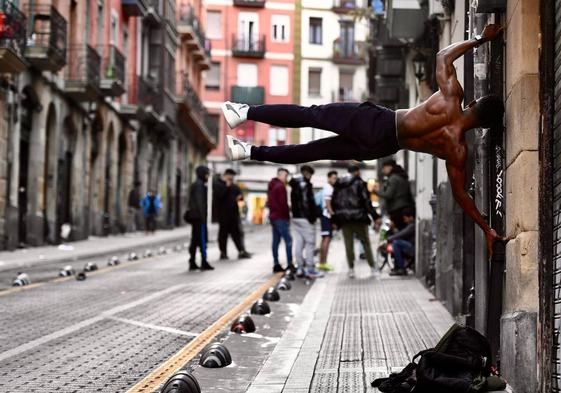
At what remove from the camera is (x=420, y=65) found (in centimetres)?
1692

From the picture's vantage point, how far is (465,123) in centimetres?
703

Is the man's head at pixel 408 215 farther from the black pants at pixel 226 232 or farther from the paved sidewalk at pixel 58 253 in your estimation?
the paved sidewalk at pixel 58 253

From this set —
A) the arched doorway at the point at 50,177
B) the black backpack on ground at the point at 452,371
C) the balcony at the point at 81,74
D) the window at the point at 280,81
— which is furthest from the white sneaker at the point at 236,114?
the window at the point at 280,81

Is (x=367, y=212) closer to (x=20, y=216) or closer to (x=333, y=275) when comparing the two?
(x=333, y=275)

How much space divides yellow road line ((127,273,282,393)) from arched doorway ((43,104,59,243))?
741 inches

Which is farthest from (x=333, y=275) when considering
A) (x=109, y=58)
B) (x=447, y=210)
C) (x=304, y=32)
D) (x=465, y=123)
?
(x=304, y=32)

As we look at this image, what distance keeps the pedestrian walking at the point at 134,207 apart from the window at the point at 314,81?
2642cm

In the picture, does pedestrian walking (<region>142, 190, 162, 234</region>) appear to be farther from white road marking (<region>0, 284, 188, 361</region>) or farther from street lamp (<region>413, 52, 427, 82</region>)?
white road marking (<region>0, 284, 188, 361</region>)

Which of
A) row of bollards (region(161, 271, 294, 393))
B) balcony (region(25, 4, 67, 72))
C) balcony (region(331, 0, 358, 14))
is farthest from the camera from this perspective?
balcony (region(331, 0, 358, 14))

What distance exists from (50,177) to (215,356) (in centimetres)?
2411

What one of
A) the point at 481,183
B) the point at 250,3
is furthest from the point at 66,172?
the point at 250,3

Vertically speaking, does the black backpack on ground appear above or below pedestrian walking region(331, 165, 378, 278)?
below

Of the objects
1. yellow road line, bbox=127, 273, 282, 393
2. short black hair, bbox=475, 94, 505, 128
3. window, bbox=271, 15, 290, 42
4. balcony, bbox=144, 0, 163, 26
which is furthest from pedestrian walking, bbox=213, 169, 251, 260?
Result: window, bbox=271, 15, 290, 42

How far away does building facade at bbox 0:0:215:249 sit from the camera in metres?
27.2
